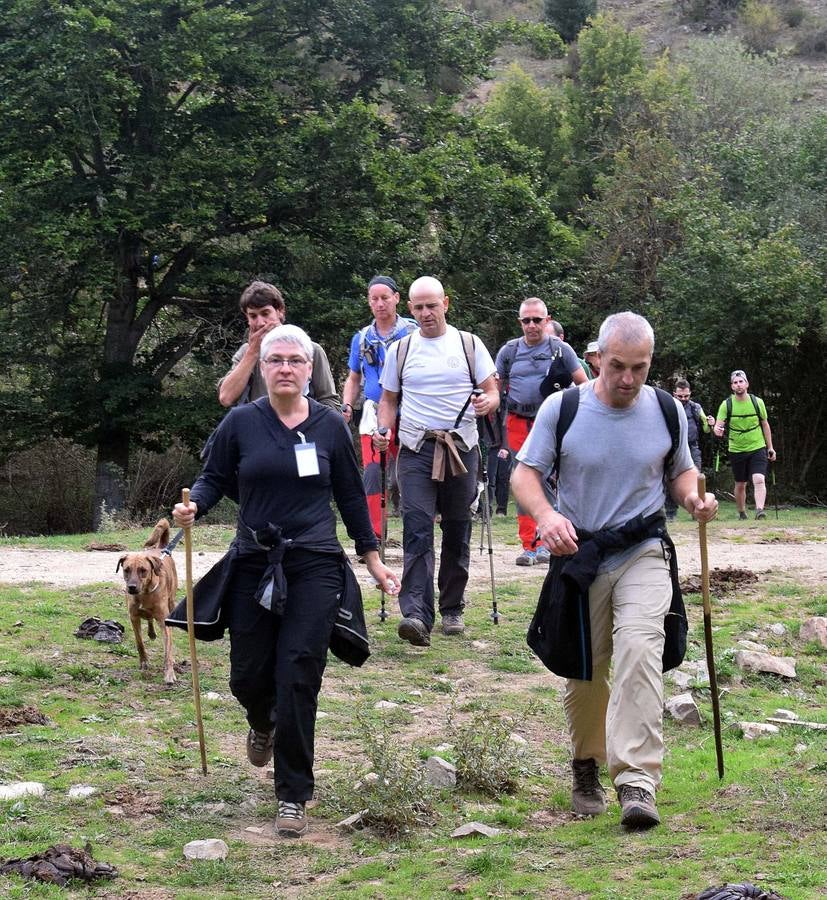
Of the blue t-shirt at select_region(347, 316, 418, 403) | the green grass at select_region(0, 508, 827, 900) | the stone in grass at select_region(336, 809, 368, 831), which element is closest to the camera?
the green grass at select_region(0, 508, 827, 900)

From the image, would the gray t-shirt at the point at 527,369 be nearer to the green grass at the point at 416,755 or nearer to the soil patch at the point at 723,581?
the soil patch at the point at 723,581

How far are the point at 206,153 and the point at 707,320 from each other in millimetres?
10476

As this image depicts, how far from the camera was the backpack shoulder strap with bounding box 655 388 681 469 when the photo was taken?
5.44 meters

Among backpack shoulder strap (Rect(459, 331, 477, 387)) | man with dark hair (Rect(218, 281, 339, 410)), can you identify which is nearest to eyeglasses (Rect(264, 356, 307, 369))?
man with dark hair (Rect(218, 281, 339, 410))

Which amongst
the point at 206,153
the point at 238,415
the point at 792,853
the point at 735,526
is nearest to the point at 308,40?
the point at 206,153

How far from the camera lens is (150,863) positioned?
5254mm

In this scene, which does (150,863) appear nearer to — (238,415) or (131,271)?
(238,415)

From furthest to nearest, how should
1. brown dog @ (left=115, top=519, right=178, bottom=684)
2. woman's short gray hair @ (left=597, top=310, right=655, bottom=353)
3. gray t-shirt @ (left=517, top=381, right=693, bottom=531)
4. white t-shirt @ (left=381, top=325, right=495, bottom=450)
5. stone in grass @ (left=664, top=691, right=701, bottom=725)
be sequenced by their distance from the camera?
white t-shirt @ (left=381, top=325, right=495, bottom=450) < brown dog @ (left=115, top=519, right=178, bottom=684) < stone in grass @ (left=664, top=691, right=701, bottom=725) < gray t-shirt @ (left=517, top=381, right=693, bottom=531) < woman's short gray hair @ (left=597, top=310, right=655, bottom=353)

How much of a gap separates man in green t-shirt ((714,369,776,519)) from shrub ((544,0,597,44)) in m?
45.8

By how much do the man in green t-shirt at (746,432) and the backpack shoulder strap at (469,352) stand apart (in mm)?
10585

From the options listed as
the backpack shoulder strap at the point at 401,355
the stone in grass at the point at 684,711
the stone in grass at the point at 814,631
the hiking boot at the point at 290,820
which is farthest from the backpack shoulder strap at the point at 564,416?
the stone in grass at the point at 814,631

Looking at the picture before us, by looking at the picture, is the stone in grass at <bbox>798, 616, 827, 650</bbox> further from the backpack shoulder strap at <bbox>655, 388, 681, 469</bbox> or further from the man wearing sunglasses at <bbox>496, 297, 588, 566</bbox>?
the backpack shoulder strap at <bbox>655, 388, 681, 469</bbox>

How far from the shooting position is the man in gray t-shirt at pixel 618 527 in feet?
16.9

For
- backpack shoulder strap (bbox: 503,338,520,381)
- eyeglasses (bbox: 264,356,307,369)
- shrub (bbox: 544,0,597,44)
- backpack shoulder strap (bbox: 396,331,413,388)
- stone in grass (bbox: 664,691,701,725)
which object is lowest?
stone in grass (bbox: 664,691,701,725)
